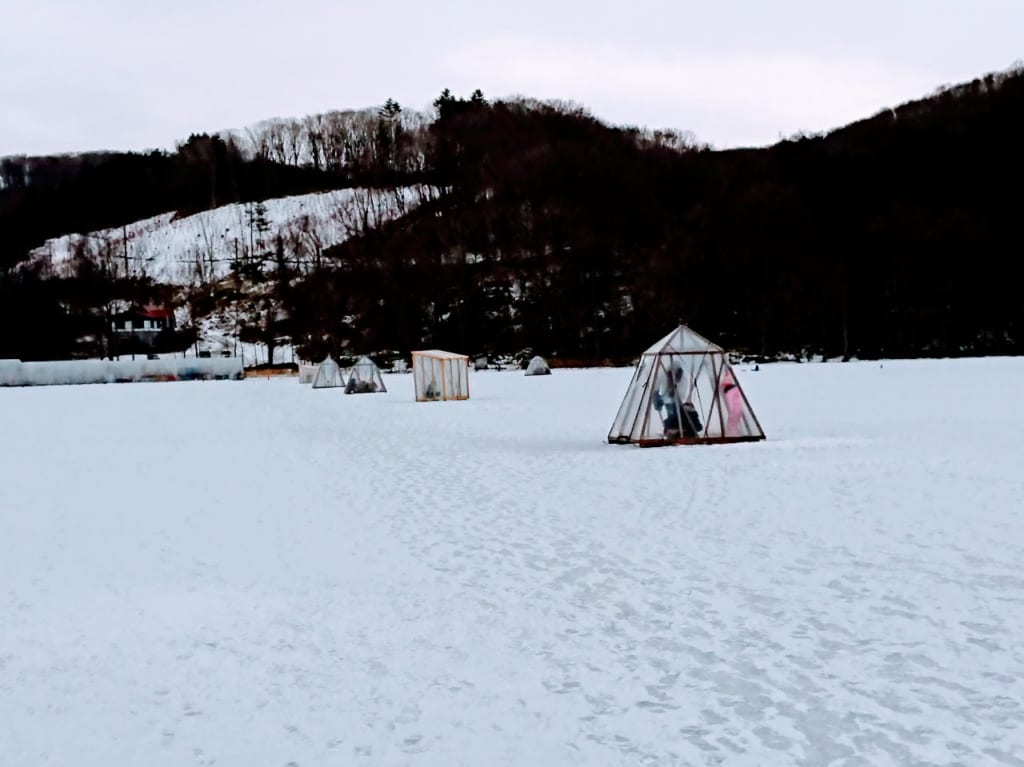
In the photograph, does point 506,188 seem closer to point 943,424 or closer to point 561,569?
point 943,424

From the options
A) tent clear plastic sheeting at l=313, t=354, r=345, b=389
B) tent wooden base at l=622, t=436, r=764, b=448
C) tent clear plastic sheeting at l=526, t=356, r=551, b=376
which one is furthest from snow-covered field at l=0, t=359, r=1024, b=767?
tent clear plastic sheeting at l=526, t=356, r=551, b=376

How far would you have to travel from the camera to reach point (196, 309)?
356 feet

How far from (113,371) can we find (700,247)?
4707 cm

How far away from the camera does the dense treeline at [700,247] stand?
67625 mm

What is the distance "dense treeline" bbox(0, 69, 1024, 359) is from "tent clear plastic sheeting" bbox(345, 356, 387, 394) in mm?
31360

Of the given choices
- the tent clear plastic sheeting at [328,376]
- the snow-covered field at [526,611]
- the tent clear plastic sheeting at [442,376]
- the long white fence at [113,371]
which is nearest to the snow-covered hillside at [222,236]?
the long white fence at [113,371]

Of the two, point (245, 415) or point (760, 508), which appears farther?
point (245, 415)

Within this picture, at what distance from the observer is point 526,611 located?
263 inches

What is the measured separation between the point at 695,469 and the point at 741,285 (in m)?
65.4

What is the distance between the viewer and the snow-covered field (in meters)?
4.51

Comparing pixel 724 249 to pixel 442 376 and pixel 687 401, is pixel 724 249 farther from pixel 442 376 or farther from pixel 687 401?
pixel 687 401

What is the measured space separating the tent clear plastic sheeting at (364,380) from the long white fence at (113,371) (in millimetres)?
30352

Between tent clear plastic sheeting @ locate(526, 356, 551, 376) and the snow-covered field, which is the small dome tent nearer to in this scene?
tent clear plastic sheeting @ locate(526, 356, 551, 376)

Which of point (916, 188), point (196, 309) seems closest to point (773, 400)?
point (916, 188)
